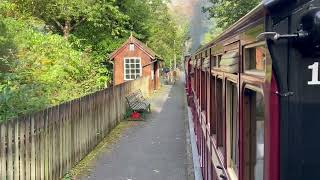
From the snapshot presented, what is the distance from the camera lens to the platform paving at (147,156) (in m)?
9.42

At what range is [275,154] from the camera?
1687 mm

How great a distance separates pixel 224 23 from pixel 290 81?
30.0m

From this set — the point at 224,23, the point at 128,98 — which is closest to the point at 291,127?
the point at 128,98

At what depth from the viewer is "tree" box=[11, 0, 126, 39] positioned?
28.6m

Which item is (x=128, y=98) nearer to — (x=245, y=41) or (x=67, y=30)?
(x=67, y=30)

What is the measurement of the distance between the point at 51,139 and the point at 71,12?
21989 millimetres

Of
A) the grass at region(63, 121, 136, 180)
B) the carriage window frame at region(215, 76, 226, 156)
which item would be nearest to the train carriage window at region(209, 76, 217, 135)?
the carriage window frame at region(215, 76, 226, 156)

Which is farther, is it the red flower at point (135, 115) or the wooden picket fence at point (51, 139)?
the red flower at point (135, 115)

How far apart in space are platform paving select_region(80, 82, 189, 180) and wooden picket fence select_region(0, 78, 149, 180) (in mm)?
653

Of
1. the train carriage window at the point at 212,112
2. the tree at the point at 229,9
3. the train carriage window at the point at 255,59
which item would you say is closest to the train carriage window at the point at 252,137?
the train carriage window at the point at 255,59

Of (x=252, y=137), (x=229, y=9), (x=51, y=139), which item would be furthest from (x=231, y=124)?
(x=229, y=9)

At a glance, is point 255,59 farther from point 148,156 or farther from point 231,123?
point 148,156

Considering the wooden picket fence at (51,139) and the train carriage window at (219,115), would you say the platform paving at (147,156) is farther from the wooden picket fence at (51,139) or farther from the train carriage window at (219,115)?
the train carriage window at (219,115)

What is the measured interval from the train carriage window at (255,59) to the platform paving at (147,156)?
22.9 feet
